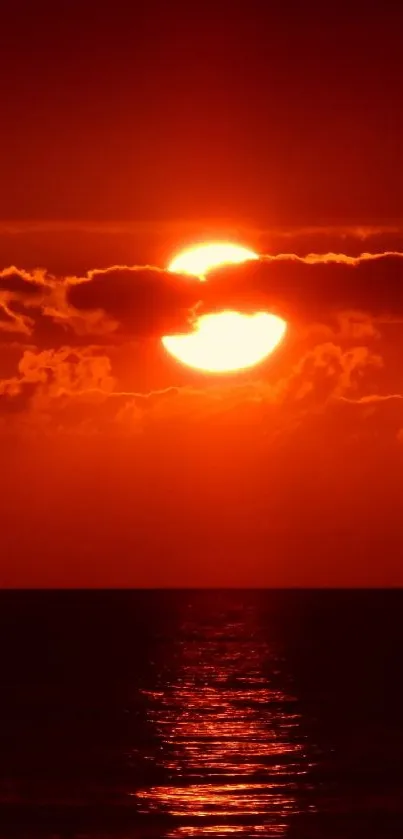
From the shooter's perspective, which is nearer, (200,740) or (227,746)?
(227,746)

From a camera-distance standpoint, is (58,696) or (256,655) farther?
(256,655)

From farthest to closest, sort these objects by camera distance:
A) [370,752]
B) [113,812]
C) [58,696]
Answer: [58,696] < [370,752] < [113,812]

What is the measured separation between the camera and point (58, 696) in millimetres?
48375

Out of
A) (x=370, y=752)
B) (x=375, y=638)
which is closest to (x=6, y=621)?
(x=375, y=638)

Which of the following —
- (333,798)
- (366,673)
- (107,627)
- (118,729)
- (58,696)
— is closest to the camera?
(333,798)

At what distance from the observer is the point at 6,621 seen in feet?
376

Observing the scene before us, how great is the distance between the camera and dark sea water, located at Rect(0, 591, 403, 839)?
23750 mm

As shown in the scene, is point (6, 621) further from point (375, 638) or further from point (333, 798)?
point (333, 798)

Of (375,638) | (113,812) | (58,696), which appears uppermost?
(375,638)

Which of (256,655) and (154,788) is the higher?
(256,655)

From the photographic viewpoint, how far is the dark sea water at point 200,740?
2375cm

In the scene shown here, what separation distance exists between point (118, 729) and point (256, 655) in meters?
39.8

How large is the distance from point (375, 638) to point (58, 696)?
43351 millimetres

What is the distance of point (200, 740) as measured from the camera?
117ft
